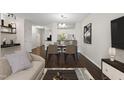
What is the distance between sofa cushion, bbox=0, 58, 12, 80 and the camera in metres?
2.22

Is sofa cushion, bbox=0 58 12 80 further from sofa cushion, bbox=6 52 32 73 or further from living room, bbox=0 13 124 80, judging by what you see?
living room, bbox=0 13 124 80

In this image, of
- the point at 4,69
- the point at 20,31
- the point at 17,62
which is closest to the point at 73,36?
the point at 20,31

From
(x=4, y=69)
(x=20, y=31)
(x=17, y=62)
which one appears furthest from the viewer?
(x=20, y=31)

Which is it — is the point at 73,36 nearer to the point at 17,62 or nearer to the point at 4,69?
the point at 17,62

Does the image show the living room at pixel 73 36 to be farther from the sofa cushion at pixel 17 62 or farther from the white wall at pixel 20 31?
the sofa cushion at pixel 17 62

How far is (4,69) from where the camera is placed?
7.48ft

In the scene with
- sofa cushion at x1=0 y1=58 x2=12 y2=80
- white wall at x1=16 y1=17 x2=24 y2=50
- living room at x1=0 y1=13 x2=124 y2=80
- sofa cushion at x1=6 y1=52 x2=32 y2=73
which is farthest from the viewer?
white wall at x1=16 y1=17 x2=24 y2=50

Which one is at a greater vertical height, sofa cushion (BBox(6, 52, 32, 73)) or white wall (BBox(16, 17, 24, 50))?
white wall (BBox(16, 17, 24, 50))

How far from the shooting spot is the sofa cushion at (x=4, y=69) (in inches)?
87.4

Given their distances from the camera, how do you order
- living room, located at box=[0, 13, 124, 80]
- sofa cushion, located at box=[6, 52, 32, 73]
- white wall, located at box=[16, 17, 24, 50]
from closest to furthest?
1. sofa cushion, located at box=[6, 52, 32, 73]
2. living room, located at box=[0, 13, 124, 80]
3. white wall, located at box=[16, 17, 24, 50]

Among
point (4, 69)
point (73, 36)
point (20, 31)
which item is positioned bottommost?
point (4, 69)

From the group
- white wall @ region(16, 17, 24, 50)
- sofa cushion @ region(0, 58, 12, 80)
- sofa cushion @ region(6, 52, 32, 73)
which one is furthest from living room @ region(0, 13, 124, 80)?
sofa cushion @ region(0, 58, 12, 80)

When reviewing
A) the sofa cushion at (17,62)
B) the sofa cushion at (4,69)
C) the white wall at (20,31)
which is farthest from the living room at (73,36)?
the sofa cushion at (4,69)
